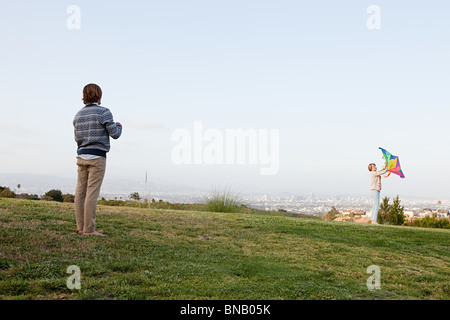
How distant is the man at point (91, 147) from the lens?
588 cm

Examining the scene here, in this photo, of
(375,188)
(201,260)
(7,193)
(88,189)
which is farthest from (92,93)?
(375,188)

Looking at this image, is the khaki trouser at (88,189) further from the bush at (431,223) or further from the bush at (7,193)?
the bush at (431,223)

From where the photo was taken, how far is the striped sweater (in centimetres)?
587

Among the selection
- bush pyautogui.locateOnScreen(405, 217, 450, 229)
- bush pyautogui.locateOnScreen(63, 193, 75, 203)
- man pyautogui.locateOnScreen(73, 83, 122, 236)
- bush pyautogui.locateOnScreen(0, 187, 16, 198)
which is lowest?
bush pyautogui.locateOnScreen(405, 217, 450, 229)

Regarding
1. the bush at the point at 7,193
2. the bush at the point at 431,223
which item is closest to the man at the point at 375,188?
the bush at the point at 431,223

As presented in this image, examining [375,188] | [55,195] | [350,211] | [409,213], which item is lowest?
[409,213]

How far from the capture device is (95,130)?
588cm

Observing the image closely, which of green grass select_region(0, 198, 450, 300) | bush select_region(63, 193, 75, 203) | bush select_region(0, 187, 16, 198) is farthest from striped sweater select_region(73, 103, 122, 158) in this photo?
bush select_region(63, 193, 75, 203)

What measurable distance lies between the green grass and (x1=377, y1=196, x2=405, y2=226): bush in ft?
30.4

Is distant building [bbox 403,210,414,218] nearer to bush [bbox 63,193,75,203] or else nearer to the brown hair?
bush [bbox 63,193,75,203]

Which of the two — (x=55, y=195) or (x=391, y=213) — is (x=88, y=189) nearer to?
(x=55, y=195)

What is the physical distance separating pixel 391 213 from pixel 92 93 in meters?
15.7

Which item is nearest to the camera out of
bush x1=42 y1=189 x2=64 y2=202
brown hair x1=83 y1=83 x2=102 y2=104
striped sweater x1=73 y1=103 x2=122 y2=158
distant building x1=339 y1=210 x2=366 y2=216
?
striped sweater x1=73 y1=103 x2=122 y2=158
